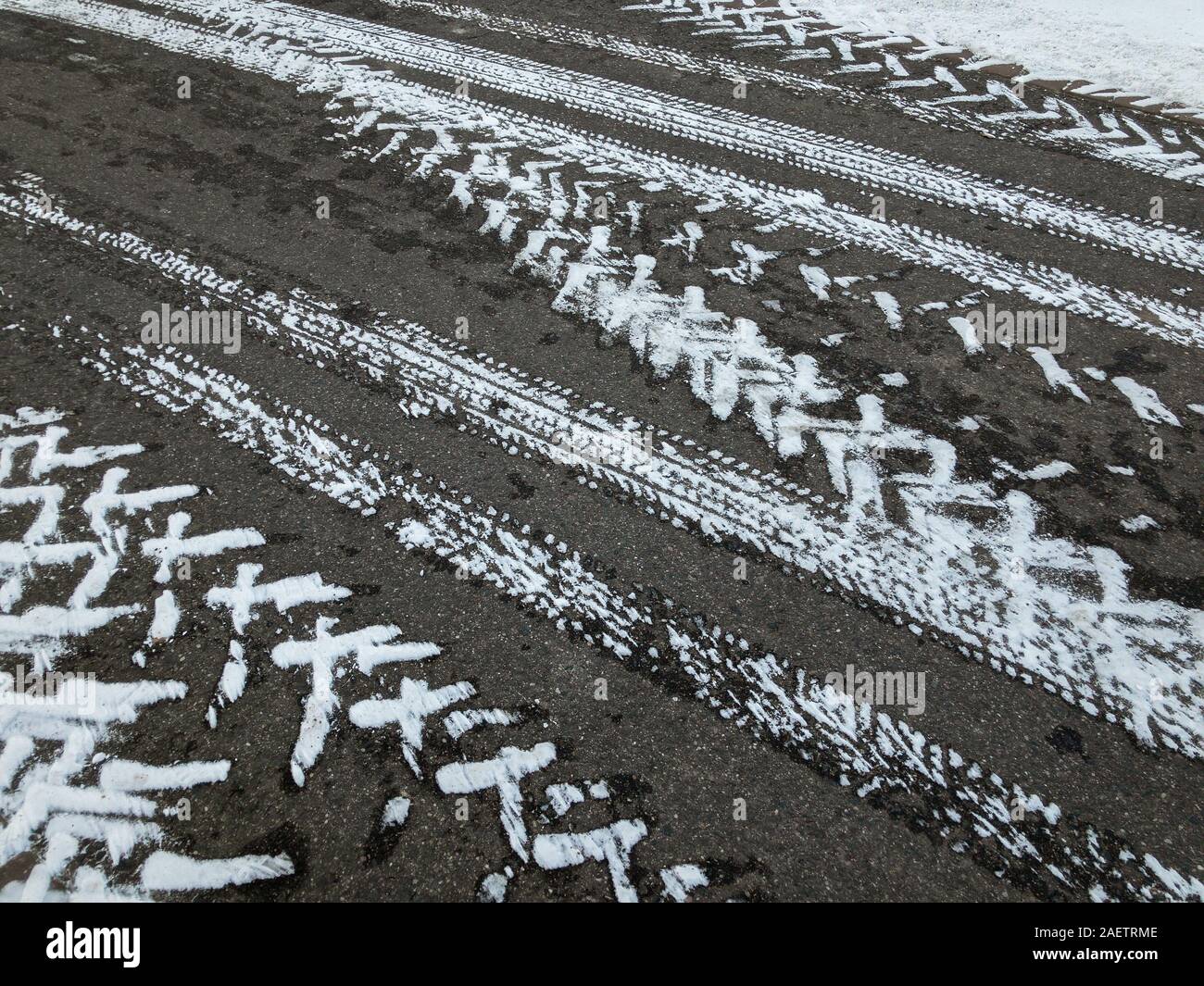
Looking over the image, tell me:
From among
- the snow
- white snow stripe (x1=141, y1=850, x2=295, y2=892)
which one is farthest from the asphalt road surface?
the snow

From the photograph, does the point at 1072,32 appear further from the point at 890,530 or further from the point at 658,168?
the point at 890,530

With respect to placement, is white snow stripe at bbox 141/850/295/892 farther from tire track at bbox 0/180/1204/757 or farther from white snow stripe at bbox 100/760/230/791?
tire track at bbox 0/180/1204/757

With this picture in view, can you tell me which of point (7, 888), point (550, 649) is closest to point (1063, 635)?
point (550, 649)

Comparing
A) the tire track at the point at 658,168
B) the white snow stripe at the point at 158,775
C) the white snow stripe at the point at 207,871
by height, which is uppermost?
the tire track at the point at 658,168

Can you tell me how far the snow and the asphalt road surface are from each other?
67cm

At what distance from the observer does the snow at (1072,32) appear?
5.25m

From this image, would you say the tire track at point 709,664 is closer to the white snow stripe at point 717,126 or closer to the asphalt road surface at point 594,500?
the asphalt road surface at point 594,500

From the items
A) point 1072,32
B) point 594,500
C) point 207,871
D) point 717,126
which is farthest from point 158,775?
point 1072,32

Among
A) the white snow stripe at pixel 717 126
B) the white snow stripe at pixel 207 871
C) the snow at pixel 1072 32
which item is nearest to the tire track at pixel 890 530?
the white snow stripe at pixel 207 871

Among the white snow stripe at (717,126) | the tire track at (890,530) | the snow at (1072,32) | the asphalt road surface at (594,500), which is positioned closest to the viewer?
the asphalt road surface at (594,500)

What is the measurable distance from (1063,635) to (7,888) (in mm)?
2915

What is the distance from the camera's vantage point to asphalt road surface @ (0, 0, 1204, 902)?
6.63 feet

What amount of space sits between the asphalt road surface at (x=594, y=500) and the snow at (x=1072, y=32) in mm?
671

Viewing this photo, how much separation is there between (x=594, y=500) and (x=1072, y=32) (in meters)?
5.58
